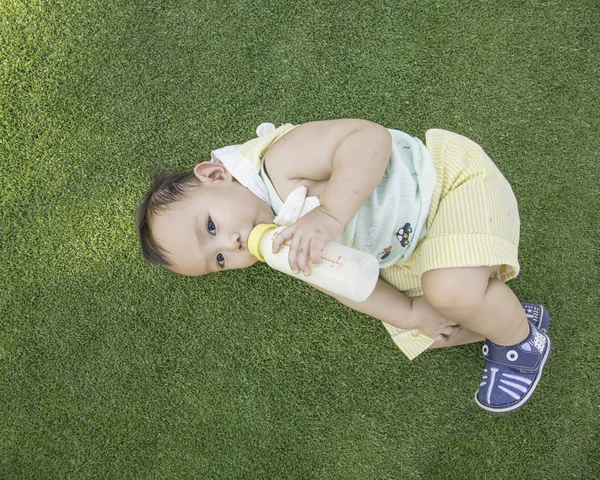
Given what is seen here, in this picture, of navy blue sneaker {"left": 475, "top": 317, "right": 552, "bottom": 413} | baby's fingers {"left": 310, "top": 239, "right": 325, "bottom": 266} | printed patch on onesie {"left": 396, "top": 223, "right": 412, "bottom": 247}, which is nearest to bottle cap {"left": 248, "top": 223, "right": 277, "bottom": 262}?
baby's fingers {"left": 310, "top": 239, "right": 325, "bottom": 266}

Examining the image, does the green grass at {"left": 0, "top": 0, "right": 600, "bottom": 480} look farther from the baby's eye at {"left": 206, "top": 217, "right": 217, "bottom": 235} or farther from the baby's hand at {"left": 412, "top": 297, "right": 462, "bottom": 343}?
the baby's eye at {"left": 206, "top": 217, "right": 217, "bottom": 235}

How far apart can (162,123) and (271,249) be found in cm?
90

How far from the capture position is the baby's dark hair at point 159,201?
4.10 ft

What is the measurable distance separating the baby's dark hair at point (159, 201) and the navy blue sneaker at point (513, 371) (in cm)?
101

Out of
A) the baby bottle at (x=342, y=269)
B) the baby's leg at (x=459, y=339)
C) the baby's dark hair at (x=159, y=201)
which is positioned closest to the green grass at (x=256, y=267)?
the baby's leg at (x=459, y=339)

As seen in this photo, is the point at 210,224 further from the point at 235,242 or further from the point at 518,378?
the point at 518,378

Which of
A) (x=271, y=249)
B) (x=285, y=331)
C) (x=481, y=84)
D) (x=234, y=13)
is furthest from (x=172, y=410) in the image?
(x=481, y=84)

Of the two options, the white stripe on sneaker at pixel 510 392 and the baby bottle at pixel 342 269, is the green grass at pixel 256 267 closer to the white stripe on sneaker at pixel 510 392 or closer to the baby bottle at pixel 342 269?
the white stripe on sneaker at pixel 510 392

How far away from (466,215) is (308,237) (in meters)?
0.49

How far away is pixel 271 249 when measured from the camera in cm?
108

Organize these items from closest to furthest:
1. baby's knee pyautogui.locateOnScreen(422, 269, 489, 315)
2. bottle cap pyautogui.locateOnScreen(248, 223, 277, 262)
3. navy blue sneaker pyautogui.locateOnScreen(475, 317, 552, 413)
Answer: bottle cap pyautogui.locateOnScreen(248, 223, 277, 262), baby's knee pyautogui.locateOnScreen(422, 269, 489, 315), navy blue sneaker pyautogui.locateOnScreen(475, 317, 552, 413)

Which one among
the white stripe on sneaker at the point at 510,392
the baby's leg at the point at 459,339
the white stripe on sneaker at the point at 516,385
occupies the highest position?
the baby's leg at the point at 459,339

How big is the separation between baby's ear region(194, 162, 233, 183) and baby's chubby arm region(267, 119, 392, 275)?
138 mm

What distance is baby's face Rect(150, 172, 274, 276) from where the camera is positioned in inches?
47.1
